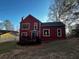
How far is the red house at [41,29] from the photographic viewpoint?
3011 cm

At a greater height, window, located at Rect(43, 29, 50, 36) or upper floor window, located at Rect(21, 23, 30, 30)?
upper floor window, located at Rect(21, 23, 30, 30)

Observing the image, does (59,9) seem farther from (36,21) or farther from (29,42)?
(29,42)

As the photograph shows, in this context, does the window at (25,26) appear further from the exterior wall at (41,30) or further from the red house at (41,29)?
the exterior wall at (41,30)

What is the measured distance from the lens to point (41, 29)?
101 feet

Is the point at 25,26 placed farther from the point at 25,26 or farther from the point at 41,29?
the point at 41,29

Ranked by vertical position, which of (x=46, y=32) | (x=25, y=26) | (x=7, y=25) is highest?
(x=7, y=25)

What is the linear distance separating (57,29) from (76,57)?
1729cm

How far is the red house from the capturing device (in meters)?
30.1

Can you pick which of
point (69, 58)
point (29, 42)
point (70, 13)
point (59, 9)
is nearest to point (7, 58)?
point (69, 58)

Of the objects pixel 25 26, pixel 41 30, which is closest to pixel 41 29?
pixel 41 30

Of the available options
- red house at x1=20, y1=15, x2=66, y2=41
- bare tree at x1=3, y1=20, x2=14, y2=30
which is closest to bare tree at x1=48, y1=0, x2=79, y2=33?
red house at x1=20, y1=15, x2=66, y2=41

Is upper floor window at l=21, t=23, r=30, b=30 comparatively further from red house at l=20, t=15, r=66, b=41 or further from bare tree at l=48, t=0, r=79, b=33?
bare tree at l=48, t=0, r=79, b=33

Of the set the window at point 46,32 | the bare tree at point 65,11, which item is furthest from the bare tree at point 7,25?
the window at point 46,32

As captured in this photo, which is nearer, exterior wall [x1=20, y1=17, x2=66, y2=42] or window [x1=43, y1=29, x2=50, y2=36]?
exterior wall [x1=20, y1=17, x2=66, y2=42]
